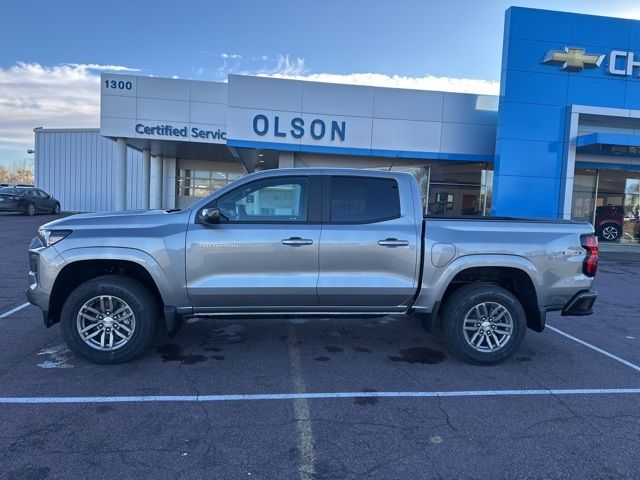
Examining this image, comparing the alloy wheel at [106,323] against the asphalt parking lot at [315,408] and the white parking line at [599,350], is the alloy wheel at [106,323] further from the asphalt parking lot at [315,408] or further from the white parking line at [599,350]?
the white parking line at [599,350]

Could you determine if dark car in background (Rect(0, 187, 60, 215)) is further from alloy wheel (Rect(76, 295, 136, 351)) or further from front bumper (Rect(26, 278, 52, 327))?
alloy wheel (Rect(76, 295, 136, 351))

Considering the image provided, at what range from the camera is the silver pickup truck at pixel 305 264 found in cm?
466

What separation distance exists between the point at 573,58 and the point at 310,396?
15.4 metres

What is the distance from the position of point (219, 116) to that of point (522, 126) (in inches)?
450

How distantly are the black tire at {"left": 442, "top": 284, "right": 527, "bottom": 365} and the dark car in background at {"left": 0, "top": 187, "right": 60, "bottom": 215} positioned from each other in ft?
86.4

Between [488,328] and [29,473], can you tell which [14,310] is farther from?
[488,328]

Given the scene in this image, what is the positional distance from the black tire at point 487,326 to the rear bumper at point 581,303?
1.61 ft

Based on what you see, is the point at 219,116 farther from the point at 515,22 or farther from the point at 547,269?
the point at 547,269

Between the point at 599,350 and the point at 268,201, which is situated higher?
the point at 268,201

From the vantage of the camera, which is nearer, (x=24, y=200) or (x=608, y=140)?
(x=608, y=140)

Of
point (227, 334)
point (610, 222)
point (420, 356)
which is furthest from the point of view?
point (610, 222)

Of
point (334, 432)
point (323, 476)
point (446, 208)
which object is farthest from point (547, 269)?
point (446, 208)

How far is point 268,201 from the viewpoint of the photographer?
5.01 metres

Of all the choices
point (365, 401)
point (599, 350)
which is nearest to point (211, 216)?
point (365, 401)
